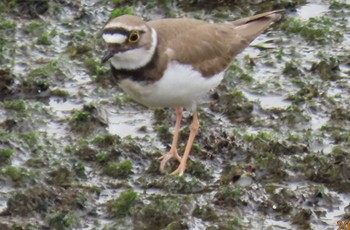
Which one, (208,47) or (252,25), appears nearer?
(208,47)

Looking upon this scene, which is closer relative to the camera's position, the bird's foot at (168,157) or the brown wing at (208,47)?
the brown wing at (208,47)

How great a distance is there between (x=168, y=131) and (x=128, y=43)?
159 centimetres

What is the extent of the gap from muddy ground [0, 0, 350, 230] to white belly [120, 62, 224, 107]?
719mm

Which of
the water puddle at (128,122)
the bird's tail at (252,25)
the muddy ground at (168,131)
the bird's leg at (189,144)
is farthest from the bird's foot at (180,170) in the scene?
the bird's tail at (252,25)

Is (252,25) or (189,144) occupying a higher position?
(252,25)

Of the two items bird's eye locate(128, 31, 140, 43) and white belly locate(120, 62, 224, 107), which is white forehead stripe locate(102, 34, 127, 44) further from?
white belly locate(120, 62, 224, 107)

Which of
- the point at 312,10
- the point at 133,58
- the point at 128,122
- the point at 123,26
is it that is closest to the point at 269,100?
the point at 128,122

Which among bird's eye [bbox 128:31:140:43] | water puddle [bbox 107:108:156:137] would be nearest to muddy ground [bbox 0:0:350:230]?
water puddle [bbox 107:108:156:137]

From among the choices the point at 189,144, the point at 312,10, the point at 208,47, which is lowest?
the point at 189,144

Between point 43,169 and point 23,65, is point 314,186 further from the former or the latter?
point 23,65

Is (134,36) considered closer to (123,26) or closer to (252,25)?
(123,26)

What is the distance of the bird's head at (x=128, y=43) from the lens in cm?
863

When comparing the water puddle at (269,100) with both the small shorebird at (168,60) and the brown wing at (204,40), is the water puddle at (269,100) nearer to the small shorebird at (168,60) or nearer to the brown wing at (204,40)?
the brown wing at (204,40)

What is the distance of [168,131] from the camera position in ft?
33.1
